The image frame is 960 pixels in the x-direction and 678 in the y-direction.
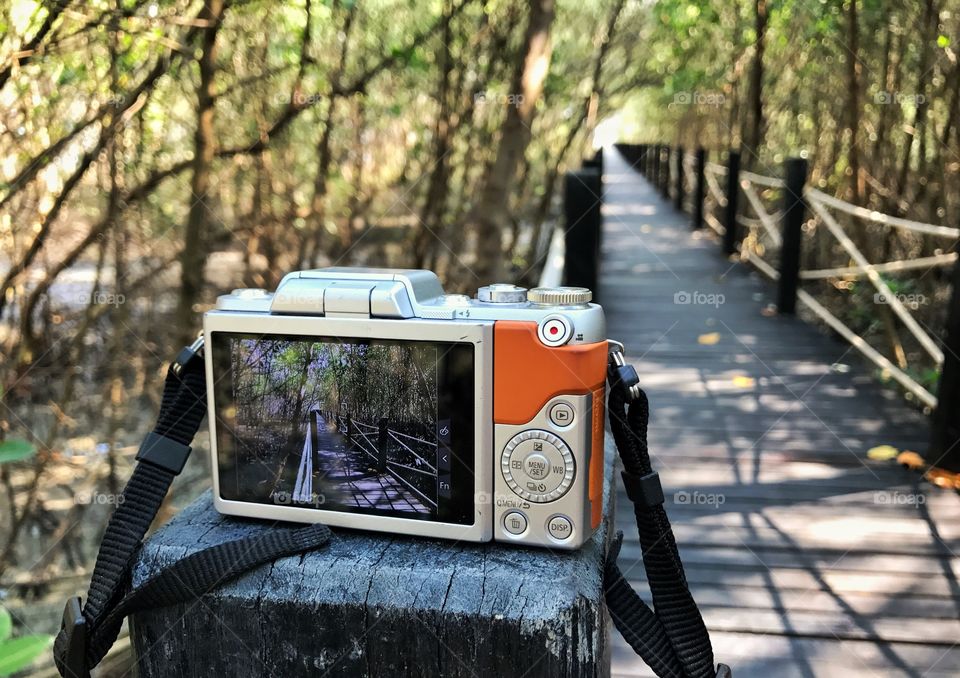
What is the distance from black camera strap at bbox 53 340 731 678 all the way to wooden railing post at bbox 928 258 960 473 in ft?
7.88

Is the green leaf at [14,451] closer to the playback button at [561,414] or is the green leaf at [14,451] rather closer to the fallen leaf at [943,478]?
the playback button at [561,414]

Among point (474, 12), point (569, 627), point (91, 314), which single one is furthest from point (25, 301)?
point (474, 12)

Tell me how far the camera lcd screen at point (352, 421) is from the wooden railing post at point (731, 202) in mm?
7060

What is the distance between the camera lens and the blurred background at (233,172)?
11.3 feet

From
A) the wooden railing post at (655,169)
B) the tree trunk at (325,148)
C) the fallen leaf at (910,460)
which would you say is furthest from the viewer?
the wooden railing post at (655,169)

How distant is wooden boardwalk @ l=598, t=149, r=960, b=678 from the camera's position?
2.13 metres

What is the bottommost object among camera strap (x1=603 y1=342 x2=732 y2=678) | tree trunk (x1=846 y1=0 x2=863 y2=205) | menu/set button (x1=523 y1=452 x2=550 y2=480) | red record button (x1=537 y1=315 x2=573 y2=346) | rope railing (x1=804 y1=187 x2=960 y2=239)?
camera strap (x1=603 y1=342 x2=732 y2=678)

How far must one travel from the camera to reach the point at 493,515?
111 centimetres

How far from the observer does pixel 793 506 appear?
9.51ft

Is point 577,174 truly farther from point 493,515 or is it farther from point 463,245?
point 463,245

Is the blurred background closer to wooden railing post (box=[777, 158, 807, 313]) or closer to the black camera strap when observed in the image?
the black camera strap

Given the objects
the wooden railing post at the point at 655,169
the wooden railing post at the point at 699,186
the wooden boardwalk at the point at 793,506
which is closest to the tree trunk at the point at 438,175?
the wooden boardwalk at the point at 793,506

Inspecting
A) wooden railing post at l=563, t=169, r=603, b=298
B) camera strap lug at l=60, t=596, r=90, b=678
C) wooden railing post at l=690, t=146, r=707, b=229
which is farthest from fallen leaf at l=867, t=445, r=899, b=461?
wooden railing post at l=690, t=146, r=707, b=229

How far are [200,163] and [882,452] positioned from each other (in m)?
3.40
